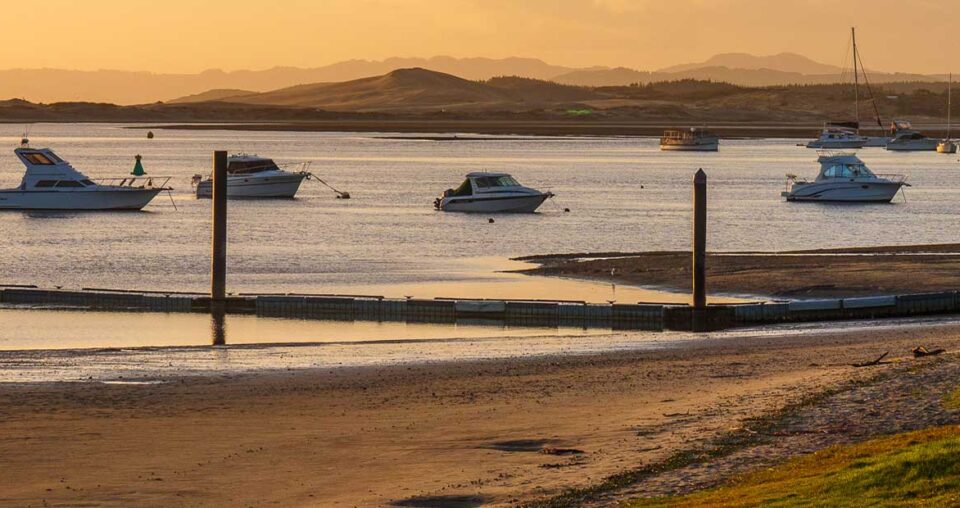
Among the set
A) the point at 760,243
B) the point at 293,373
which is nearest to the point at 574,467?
the point at 293,373

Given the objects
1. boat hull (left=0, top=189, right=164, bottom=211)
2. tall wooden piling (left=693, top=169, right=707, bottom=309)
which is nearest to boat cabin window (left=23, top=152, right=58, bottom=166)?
boat hull (left=0, top=189, right=164, bottom=211)

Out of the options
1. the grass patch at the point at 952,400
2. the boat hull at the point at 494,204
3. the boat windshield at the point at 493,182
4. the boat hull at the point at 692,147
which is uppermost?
the boat hull at the point at 692,147

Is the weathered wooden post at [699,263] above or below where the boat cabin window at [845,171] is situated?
below

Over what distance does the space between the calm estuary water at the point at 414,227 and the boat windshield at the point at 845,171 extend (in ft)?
6.72

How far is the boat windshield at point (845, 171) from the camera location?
7038 cm

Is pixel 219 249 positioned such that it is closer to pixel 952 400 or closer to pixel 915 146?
pixel 952 400

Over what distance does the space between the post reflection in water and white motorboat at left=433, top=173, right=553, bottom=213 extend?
3366 centimetres

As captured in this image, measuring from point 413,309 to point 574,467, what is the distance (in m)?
15.7

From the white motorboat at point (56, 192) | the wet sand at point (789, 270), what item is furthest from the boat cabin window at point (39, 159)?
the wet sand at point (789, 270)

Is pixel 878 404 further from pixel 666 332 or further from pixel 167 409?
pixel 666 332

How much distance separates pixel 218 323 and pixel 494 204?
3529 cm

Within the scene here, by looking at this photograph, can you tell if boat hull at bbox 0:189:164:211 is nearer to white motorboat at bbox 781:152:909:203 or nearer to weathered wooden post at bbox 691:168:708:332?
white motorboat at bbox 781:152:909:203

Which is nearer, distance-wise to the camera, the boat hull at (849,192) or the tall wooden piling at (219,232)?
the tall wooden piling at (219,232)

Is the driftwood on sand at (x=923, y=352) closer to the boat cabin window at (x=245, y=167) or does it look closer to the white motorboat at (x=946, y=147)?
the boat cabin window at (x=245, y=167)
